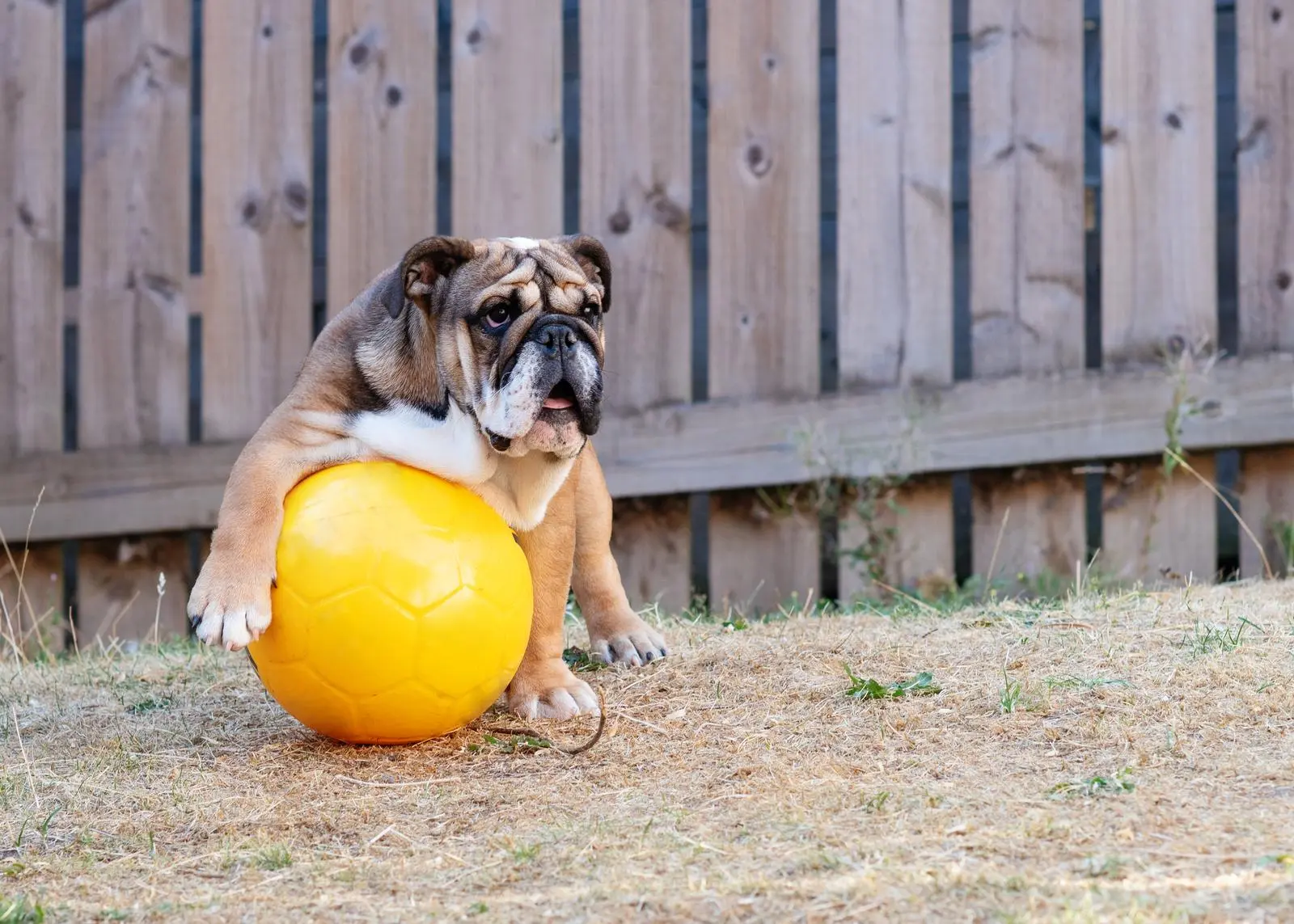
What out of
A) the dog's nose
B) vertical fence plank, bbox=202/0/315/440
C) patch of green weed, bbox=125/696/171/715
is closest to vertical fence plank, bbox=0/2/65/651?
vertical fence plank, bbox=202/0/315/440

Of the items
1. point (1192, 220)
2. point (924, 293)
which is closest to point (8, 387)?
point (924, 293)

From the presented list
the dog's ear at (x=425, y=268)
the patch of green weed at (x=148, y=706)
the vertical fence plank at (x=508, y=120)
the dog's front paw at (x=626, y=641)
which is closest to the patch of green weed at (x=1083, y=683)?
the dog's front paw at (x=626, y=641)

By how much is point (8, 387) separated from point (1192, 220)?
4.59 m

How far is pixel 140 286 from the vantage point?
6.07 meters

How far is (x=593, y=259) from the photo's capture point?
402cm

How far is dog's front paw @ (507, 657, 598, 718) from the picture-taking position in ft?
12.1

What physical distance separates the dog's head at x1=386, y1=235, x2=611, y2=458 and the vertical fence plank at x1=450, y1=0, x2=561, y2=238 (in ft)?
6.48

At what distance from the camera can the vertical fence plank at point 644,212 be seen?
18.3 ft

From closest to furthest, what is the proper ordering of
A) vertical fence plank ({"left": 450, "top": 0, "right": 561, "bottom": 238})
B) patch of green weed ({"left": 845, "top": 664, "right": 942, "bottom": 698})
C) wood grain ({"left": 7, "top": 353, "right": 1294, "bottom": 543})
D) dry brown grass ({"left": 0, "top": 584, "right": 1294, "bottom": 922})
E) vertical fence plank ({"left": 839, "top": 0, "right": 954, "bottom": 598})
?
dry brown grass ({"left": 0, "top": 584, "right": 1294, "bottom": 922}) < patch of green weed ({"left": 845, "top": 664, "right": 942, "bottom": 698}) < wood grain ({"left": 7, "top": 353, "right": 1294, "bottom": 543}) < vertical fence plank ({"left": 839, "top": 0, "right": 954, "bottom": 598}) < vertical fence plank ({"left": 450, "top": 0, "right": 561, "bottom": 238})

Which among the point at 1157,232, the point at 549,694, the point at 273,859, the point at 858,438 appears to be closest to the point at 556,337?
the point at 549,694

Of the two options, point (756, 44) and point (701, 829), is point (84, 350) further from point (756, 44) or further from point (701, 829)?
point (701, 829)

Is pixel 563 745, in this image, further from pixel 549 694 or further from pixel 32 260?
pixel 32 260

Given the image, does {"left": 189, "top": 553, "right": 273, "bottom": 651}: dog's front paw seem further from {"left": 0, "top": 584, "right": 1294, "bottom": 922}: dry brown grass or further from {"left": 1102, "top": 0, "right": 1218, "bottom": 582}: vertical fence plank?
{"left": 1102, "top": 0, "right": 1218, "bottom": 582}: vertical fence plank

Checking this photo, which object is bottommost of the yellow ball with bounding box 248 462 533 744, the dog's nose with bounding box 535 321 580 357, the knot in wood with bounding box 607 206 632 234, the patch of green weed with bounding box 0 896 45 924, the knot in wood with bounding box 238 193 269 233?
the patch of green weed with bounding box 0 896 45 924
